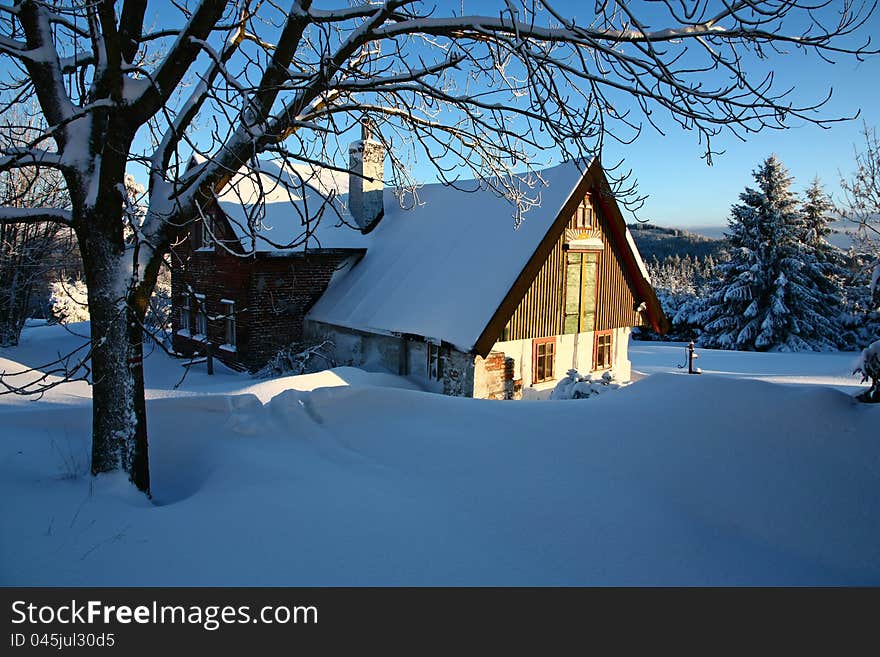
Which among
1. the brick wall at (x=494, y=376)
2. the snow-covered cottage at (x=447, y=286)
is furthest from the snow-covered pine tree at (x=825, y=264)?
the brick wall at (x=494, y=376)

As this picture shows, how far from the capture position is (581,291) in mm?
13766

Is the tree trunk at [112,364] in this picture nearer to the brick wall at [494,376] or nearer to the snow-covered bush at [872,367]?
the snow-covered bush at [872,367]

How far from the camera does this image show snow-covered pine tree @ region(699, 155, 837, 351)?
2992cm

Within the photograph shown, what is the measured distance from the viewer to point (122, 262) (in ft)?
14.4

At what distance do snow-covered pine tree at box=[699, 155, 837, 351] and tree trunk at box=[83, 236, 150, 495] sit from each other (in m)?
32.3

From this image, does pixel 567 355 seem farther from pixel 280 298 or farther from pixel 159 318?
pixel 159 318

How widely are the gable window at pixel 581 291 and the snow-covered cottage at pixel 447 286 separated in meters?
0.04

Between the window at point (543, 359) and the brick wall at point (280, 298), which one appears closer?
the window at point (543, 359)

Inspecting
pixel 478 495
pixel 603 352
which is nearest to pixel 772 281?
pixel 603 352

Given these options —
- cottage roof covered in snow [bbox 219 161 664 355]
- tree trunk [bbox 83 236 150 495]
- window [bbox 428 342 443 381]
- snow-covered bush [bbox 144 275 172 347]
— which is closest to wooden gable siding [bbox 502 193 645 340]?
cottage roof covered in snow [bbox 219 161 664 355]

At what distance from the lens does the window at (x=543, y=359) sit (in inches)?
517
